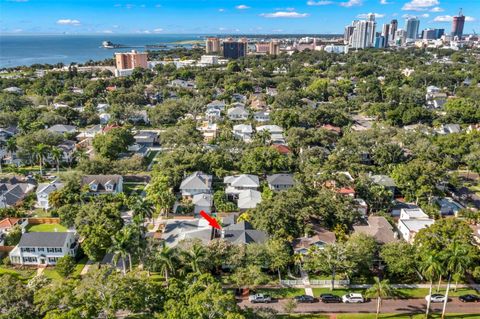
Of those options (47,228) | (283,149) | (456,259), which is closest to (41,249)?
(47,228)

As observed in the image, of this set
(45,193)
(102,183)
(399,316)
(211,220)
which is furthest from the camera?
(102,183)

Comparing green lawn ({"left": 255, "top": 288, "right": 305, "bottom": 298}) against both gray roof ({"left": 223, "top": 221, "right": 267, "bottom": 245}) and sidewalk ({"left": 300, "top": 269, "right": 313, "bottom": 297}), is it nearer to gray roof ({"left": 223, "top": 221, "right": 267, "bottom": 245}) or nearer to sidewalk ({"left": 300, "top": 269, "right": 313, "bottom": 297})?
sidewalk ({"left": 300, "top": 269, "right": 313, "bottom": 297})

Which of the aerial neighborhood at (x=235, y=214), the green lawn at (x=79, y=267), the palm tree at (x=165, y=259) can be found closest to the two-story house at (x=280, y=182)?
the aerial neighborhood at (x=235, y=214)

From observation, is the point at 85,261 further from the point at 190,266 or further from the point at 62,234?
the point at 190,266

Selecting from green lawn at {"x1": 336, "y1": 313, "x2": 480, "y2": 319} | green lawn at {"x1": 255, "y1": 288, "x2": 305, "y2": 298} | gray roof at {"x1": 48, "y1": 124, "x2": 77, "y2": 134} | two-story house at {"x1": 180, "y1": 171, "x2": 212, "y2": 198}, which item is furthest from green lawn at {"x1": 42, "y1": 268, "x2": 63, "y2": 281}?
gray roof at {"x1": 48, "y1": 124, "x2": 77, "y2": 134}

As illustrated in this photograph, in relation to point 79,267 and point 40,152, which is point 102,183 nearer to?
point 40,152

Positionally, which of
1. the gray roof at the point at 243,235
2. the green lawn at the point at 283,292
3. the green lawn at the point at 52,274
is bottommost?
the green lawn at the point at 52,274

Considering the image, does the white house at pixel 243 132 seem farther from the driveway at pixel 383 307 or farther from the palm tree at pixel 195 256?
the driveway at pixel 383 307
